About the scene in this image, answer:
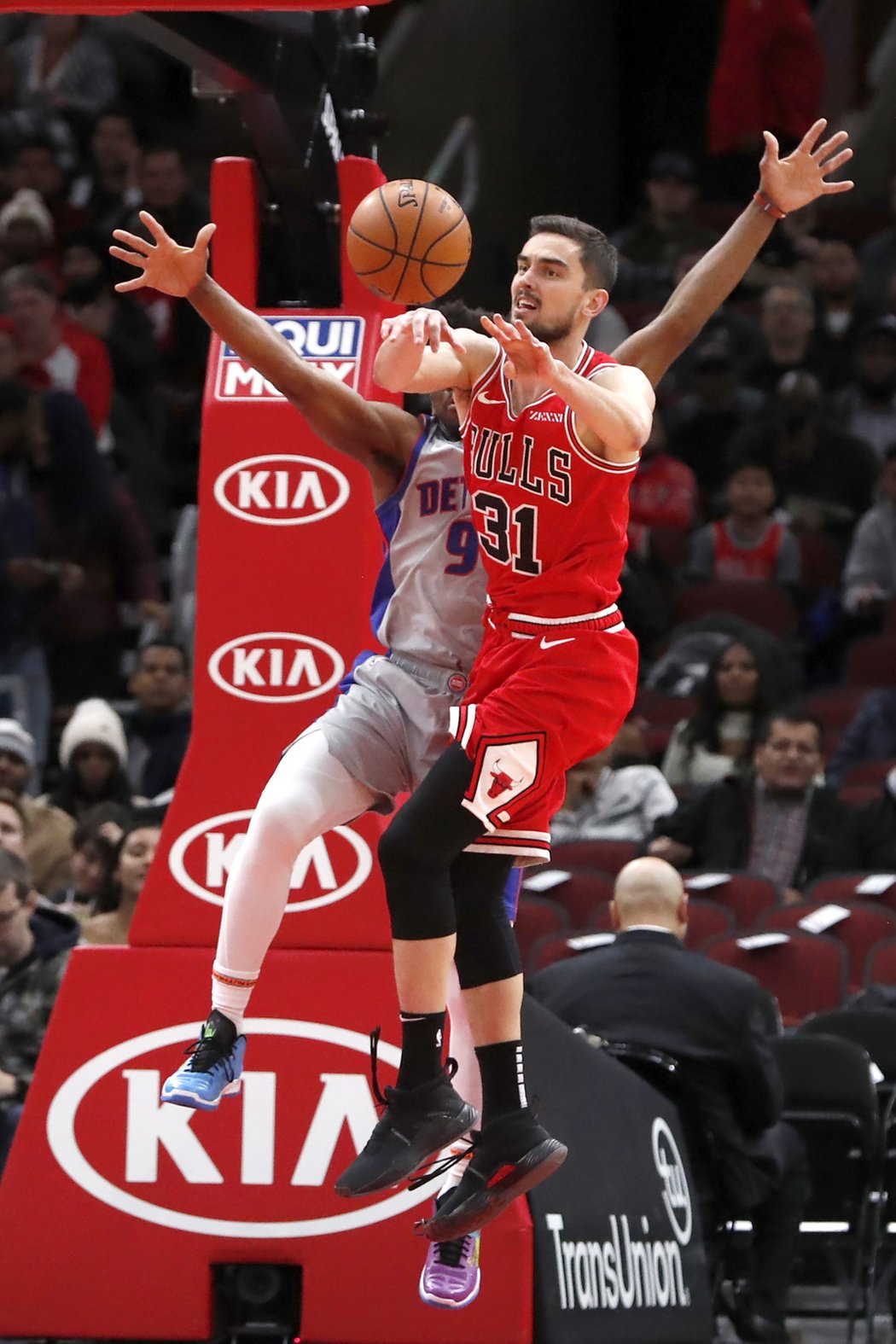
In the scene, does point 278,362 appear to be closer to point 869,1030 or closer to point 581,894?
point 869,1030

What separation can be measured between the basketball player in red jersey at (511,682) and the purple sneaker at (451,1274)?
1.12 feet

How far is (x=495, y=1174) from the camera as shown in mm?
5020

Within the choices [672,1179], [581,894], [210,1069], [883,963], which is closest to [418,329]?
[210,1069]

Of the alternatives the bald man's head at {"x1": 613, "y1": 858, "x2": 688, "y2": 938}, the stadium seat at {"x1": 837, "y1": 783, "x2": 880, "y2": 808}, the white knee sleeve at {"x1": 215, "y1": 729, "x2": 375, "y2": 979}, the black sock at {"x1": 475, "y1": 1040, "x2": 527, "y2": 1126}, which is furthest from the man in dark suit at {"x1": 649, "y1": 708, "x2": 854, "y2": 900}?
the white knee sleeve at {"x1": 215, "y1": 729, "x2": 375, "y2": 979}

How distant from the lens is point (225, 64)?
5.99 m

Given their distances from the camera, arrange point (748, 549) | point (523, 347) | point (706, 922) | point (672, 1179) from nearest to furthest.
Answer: point (523, 347)
point (672, 1179)
point (706, 922)
point (748, 549)

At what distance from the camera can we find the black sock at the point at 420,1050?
5.02m

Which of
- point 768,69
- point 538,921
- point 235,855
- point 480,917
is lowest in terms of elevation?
point 538,921

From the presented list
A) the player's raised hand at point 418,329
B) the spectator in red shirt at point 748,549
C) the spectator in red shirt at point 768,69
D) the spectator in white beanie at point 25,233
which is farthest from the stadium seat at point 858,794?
the spectator in red shirt at point 768,69

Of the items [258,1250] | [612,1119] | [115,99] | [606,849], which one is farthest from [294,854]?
[115,99]

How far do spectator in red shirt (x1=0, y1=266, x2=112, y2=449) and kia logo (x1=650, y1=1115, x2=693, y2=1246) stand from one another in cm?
685

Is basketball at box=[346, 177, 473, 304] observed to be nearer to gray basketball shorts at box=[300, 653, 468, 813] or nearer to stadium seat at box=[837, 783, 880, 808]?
gray basketball shorts at box=[300, 653, 468, 813]

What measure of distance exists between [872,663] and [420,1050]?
7.45 meters

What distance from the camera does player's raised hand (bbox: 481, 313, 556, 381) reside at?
4.43 m
